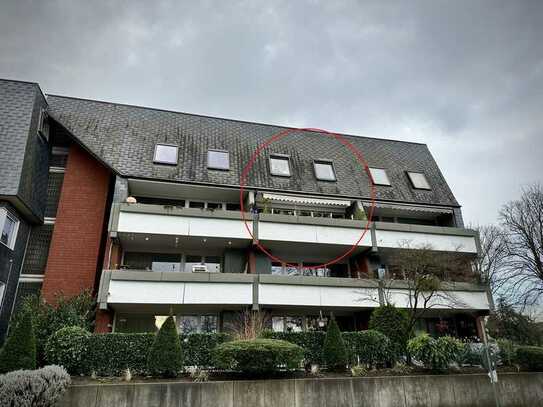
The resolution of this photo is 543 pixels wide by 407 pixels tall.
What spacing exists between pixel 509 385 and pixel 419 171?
1480 centimetres

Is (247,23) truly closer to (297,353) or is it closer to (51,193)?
(51,193)

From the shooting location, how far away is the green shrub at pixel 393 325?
611 inches

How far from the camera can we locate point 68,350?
42.1 feet

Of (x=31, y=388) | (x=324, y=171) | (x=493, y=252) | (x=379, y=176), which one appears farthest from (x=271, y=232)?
(x=493, y=252)

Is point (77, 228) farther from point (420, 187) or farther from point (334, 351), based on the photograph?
point (420, 187)

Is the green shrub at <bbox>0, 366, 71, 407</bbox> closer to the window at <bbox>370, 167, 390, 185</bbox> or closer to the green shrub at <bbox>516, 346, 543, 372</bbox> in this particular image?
the green shrub at <bbox>516, 346, 543, 372</bbox>

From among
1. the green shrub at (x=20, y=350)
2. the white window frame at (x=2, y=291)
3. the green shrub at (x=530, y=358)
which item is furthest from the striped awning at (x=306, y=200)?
the white window frame at (x=2, y=291)

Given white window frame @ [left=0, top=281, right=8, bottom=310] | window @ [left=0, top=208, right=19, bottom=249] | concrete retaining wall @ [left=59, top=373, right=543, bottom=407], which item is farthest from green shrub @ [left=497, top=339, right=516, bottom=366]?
window @ [left=0, top=208, right=19, bottom=249]

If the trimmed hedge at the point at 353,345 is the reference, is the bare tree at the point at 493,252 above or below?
above

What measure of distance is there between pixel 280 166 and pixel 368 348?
39.0 ft

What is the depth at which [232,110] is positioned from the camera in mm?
29172

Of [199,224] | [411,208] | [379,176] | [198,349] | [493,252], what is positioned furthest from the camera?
[493,252]

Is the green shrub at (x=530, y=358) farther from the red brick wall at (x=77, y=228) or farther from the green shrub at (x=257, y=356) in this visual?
the red brick wall at (x=77, y=228)

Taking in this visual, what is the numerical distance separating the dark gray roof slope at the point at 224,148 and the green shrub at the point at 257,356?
10119 millimetres
